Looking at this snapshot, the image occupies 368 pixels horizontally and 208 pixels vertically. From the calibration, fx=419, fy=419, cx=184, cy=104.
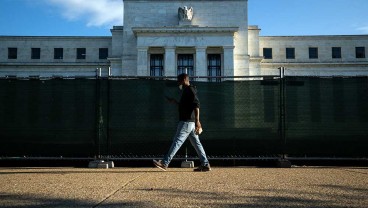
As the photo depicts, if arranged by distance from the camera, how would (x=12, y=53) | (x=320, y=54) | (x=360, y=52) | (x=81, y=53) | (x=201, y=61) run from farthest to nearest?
(x=360, y=52) → (x=12, y=53) → (x=81, y=53) → (x=320, y=54) → (x=201, y=61)

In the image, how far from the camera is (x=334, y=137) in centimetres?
806

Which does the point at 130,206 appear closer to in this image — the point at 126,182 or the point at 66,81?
the point at 126,182

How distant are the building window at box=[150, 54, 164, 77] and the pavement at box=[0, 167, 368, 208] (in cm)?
4164

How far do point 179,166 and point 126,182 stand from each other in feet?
9.82

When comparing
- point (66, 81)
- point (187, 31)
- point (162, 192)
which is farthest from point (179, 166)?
point (187, 31)

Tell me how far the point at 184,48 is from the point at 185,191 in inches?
1660

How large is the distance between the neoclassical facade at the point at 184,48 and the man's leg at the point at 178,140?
3851 centimetres

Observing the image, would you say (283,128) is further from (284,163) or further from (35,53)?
(35,53)

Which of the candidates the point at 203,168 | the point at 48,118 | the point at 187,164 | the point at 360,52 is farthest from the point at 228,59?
the point at 203,168

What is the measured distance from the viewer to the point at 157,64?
4753 centimetres

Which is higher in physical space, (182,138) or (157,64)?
(157,64)

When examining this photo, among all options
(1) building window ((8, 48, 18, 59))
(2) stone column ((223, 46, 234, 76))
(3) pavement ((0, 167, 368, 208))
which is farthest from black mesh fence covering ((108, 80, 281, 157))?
(1) building window ((8, 48, 18, 59))

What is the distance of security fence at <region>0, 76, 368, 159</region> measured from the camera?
798 cm

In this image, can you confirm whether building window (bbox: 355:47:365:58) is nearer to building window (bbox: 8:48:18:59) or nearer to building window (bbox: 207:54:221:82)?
building window (bbox: 207:54:221:82)
